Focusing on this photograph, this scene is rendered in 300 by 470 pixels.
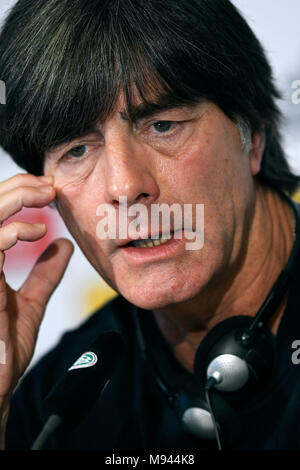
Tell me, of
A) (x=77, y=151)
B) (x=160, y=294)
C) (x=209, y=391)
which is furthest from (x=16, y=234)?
(x=209, y=391)

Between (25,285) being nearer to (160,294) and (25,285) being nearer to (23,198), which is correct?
(23,198)

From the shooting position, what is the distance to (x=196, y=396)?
3.89 ft

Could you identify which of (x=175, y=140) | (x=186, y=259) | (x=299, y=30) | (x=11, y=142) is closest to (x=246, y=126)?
(x=175, y=140)

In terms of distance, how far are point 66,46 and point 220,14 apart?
0.97ft

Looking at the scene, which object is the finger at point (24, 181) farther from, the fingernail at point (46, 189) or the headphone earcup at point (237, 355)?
the headphone earcup at point (237, 355)

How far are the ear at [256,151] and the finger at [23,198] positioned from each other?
422 millimetres

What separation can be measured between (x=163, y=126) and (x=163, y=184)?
120 mm

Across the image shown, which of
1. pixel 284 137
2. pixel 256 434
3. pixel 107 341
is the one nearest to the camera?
pixel 107 341

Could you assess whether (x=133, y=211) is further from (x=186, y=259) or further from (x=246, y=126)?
(x=246, y=126)

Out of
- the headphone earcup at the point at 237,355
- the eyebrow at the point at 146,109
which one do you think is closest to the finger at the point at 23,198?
the eyebrow at the point at 146,109

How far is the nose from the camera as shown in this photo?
1.08 meters

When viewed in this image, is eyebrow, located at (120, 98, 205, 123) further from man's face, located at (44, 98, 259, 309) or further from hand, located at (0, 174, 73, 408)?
hand, located at (0, 174, 73, 408)

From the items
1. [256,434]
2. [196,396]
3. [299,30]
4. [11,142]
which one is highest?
[299,30]

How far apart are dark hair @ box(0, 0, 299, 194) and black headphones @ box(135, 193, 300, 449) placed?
0.39 m
